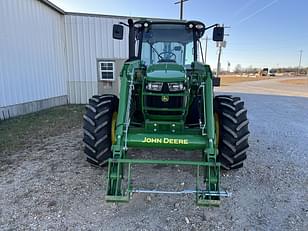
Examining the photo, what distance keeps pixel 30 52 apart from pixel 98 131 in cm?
714

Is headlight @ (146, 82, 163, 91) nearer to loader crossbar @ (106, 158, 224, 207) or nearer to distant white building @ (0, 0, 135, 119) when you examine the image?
loader crossbar @ (106, 158, 224, 207)

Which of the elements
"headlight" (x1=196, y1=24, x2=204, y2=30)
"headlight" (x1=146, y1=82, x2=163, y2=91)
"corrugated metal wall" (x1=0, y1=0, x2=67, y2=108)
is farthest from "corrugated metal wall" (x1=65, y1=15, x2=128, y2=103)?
"headlight" (x1=146, y1=82, x2=163, y2=91)

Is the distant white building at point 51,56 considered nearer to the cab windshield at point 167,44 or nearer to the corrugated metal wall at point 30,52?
the corrugated metal wall at point 30,52

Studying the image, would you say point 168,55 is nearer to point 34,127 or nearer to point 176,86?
point 176,86

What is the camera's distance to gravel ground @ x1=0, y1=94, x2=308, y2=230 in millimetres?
2857

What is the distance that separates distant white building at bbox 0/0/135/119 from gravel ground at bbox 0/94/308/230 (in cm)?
431

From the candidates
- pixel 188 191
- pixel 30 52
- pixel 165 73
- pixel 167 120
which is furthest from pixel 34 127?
pixel 188 191

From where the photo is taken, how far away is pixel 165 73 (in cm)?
355

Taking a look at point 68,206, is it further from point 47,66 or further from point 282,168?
point 47,66

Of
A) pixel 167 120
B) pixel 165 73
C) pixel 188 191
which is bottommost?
pixel 188 191

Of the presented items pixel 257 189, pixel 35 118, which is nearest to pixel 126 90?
pixel 257 189

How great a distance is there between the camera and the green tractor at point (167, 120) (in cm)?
320

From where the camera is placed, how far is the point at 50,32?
1073cm

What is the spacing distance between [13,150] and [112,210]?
320 centimetres
